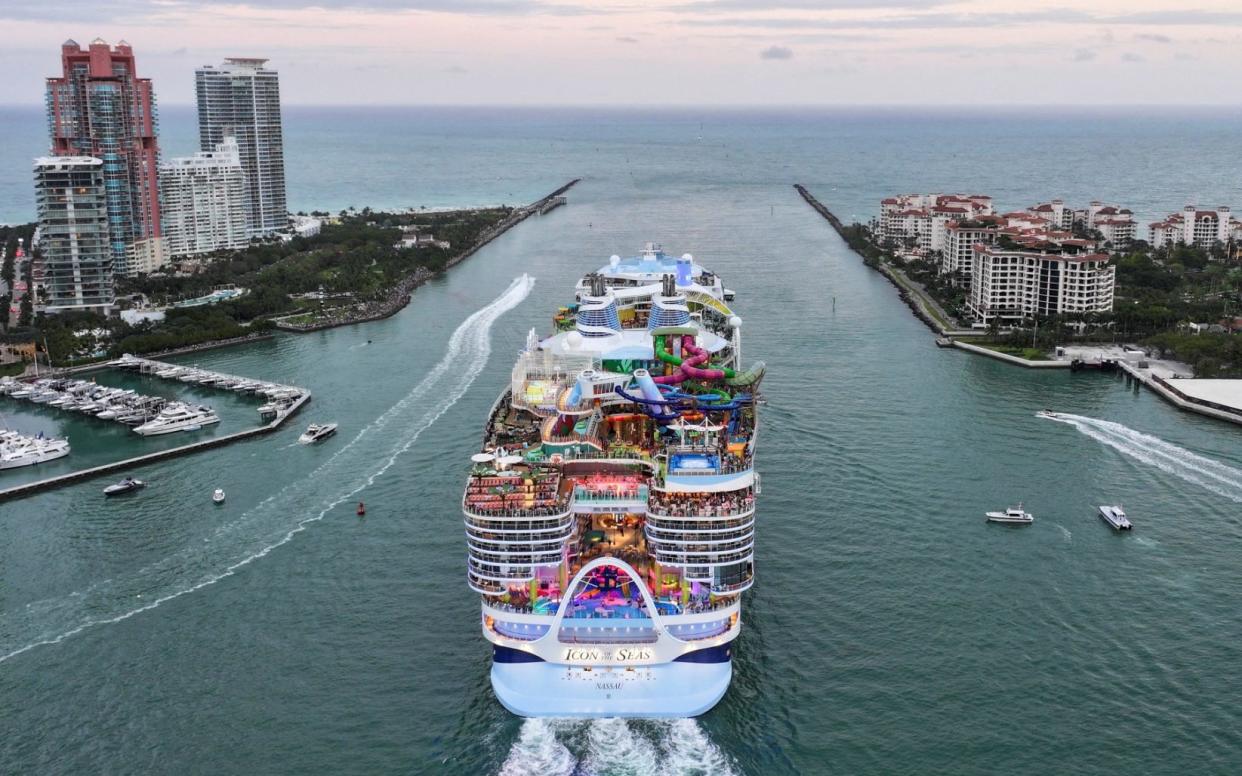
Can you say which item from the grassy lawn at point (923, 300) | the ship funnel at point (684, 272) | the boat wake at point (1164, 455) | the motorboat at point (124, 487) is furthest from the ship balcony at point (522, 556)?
the grassy lawn at point (923, 300)

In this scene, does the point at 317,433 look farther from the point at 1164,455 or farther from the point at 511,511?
the point at 1164,455

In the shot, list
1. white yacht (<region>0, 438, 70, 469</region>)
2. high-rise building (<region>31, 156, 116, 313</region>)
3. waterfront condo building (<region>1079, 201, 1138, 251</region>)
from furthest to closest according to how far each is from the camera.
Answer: waterfront condo building (<region>1079, 201, 1138, 251</region>) → high-rise building (<region>31, 156, 116, 313</region>) → white yacht (<region>0, 438, 70, 469</region>)

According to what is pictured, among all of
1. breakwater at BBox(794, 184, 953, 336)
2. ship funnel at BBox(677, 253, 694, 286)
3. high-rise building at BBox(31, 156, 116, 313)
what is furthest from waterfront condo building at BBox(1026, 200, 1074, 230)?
high-rise building at BBox(31, 156, 116, 313)

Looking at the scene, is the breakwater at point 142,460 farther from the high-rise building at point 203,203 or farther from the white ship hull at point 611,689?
the high-rise building at point 203,203

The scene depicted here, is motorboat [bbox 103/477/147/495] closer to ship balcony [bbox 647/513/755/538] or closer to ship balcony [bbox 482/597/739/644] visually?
ship balcony [bbox 482/597/739/644]

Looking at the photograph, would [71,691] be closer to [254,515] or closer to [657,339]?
[254,515]

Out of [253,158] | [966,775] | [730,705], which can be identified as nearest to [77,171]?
[253,158]
